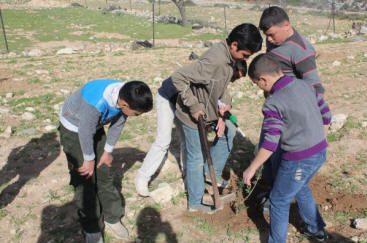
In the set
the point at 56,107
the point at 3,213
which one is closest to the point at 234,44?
the point at 3,213

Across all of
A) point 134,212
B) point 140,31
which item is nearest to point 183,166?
point 134,212

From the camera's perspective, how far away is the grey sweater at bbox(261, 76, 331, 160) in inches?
94.9

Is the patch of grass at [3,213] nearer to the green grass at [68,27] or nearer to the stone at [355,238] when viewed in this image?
the stone at [355,238]

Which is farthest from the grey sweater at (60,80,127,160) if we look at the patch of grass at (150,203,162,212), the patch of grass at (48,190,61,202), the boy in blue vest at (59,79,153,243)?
the patch of grass at (48,190,61,202)

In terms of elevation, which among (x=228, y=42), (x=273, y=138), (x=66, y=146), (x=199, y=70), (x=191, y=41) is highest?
(x=228, y=42)

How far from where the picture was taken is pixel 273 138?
2.42 meters

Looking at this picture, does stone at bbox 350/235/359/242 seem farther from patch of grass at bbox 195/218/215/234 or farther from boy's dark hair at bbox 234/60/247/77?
boy's dark hair at bbox 234/60/247/77

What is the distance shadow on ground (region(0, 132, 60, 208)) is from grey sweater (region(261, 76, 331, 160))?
3043mm

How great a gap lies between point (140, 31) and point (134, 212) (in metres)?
16.0

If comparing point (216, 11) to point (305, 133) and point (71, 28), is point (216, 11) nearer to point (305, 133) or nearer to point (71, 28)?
point (71, 28)

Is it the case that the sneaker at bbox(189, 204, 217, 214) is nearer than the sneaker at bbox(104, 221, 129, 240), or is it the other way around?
the sneaker at bbox(104, 221, 129, 240)

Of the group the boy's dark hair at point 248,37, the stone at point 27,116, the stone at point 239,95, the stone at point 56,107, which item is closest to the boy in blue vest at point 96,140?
the boy's dark hair at point 248,37

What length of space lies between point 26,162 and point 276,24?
12.1 feet

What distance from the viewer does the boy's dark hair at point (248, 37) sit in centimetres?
281
